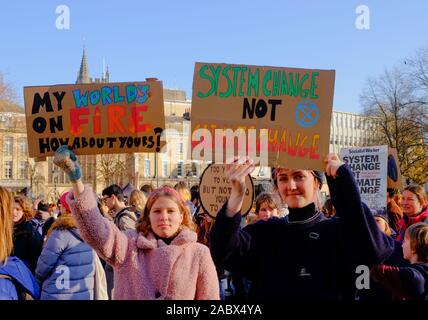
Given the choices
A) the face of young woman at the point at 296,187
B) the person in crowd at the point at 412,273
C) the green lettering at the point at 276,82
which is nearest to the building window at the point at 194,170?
the person in crowd at the point at 412,273

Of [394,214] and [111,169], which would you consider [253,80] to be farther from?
[111,169]

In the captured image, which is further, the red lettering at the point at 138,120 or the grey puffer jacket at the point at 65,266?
the grey puffer jacket at the point at 65,266

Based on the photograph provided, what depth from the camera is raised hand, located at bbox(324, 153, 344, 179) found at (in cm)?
392

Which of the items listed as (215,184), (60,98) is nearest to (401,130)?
(215,184)

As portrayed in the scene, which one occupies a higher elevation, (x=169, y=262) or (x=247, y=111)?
(x=247, y=111)

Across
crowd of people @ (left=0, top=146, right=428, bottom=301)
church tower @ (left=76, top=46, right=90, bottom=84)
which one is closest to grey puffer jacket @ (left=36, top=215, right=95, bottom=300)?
crowd of people @ (left=0, top=146, right=428, bottom=301)

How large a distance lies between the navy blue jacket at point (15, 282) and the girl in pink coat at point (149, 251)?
1.43 feet

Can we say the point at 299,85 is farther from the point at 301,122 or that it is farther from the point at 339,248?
the point at 339,248

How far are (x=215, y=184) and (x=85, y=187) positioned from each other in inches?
164

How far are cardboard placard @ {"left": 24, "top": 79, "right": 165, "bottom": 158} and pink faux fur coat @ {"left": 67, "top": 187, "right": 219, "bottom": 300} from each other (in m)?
1.27

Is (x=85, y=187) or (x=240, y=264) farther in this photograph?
(x=85, y=187)

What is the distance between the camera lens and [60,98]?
6.02 meters

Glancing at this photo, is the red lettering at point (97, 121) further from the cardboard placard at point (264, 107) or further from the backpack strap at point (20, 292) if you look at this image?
the backpack strap at point (20, 292)

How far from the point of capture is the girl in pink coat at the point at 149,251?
4.55 meters
